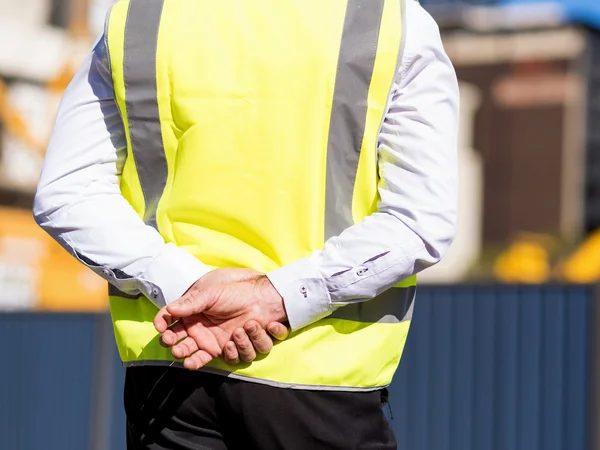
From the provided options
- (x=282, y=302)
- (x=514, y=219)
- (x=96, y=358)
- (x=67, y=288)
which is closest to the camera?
(x=282, y=302)

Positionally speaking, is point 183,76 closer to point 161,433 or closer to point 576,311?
point 161,433

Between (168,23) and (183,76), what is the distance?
0.36 feet

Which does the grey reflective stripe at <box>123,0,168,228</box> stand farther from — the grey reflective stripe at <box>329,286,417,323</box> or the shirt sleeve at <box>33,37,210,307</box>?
the grey reflective stripe at <box>329,286,417,323</box>

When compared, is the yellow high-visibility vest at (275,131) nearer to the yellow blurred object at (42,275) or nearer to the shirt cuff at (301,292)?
the shirt cuff at (301,292)

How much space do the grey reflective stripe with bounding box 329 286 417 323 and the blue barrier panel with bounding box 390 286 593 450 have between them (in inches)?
161

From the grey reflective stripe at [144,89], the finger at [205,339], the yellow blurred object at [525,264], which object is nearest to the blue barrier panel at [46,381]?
the grey reflective stripe at [144,89]

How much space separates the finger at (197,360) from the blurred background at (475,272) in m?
4.35

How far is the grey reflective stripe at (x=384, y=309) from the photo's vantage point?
204cm

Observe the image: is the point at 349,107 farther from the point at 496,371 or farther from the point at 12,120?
the point at 12,120

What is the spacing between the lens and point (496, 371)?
625 centimetres

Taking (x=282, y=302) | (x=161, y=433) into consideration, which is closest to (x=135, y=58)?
(x=282, y=302)

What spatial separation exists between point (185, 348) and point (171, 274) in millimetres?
154

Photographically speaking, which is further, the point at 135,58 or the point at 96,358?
the point at 96,358

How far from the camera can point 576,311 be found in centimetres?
604
